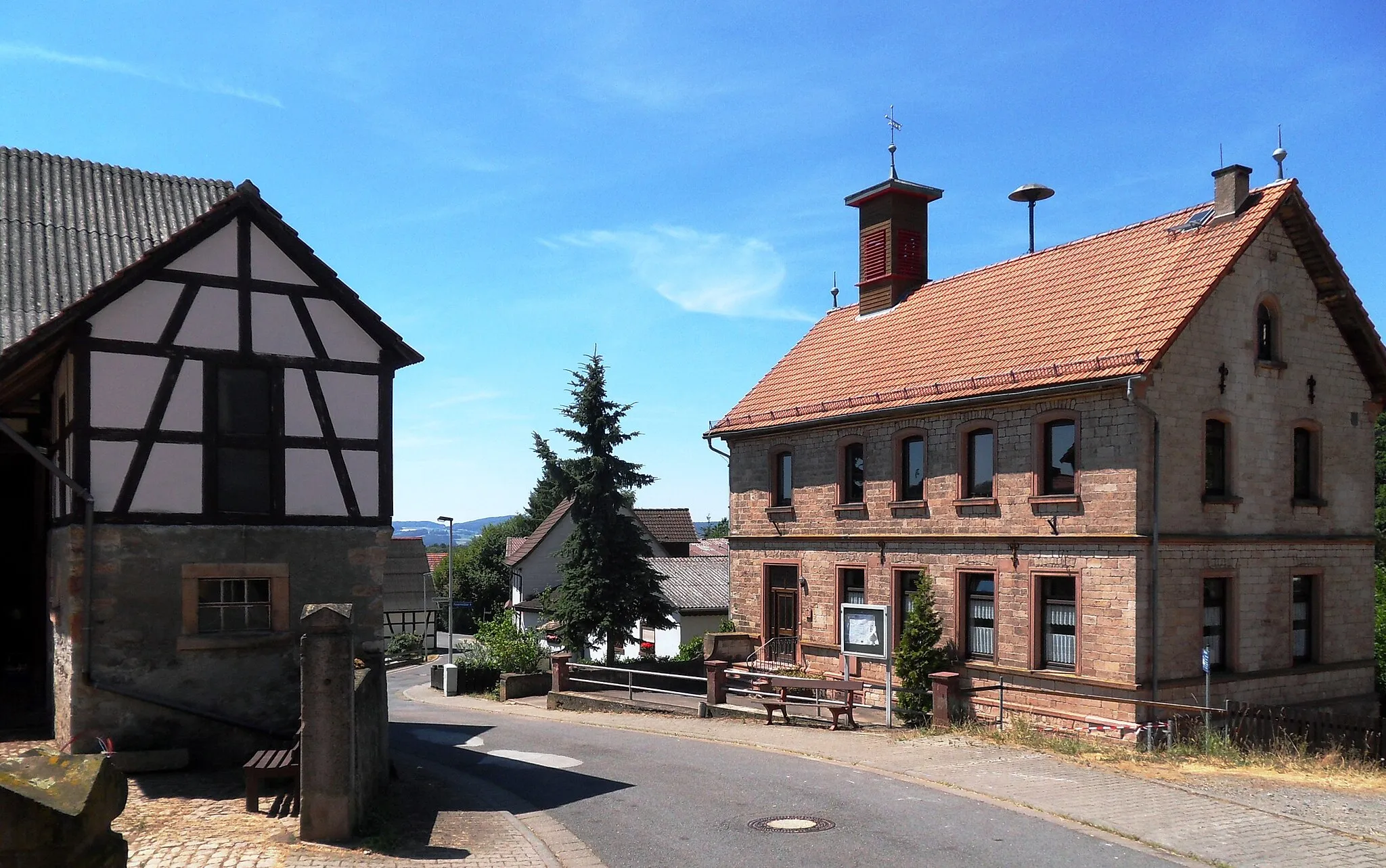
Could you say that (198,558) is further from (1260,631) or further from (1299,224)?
(1299,224)

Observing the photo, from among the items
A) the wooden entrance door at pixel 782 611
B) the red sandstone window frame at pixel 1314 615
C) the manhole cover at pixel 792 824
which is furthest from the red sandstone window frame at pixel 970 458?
the manhole cover at pixel 792 824

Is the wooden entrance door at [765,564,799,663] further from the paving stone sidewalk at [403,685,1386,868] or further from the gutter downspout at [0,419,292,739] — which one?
the gutter downspout at [0,419,292,739]

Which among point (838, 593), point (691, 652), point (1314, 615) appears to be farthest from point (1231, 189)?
point (691, 652)

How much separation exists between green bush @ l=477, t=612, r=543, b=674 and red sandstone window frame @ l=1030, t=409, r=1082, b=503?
16.1 meters

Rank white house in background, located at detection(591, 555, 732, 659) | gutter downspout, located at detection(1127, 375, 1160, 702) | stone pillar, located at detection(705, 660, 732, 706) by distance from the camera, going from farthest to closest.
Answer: white house in background, located at detection(591, 555, 732, 659) < stone pillar, located at detection(705, 660, 732, 706) < gutter downspout, located at detection(1127, 375, 1160, 702)

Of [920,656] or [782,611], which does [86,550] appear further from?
[782,611]

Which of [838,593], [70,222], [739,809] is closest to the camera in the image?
[739,809]

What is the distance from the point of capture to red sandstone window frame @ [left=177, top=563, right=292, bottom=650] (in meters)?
13.9

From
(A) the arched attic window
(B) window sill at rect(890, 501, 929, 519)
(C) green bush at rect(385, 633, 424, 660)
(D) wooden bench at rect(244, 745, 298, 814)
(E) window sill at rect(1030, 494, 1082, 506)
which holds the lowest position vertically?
(C) green bush at rect(385, 633, 424, 660)

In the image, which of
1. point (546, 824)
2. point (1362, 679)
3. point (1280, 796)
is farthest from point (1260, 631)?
point (546, 824)

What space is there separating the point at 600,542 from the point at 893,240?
37.0ft

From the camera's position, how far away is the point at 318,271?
15.3 m

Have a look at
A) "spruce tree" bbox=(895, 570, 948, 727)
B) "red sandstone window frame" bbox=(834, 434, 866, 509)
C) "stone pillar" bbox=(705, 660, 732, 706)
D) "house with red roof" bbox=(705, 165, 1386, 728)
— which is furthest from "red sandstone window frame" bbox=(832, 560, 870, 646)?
"stone pillar" bbox=(705, 660, 732, 706)

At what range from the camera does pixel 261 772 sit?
11406mm
